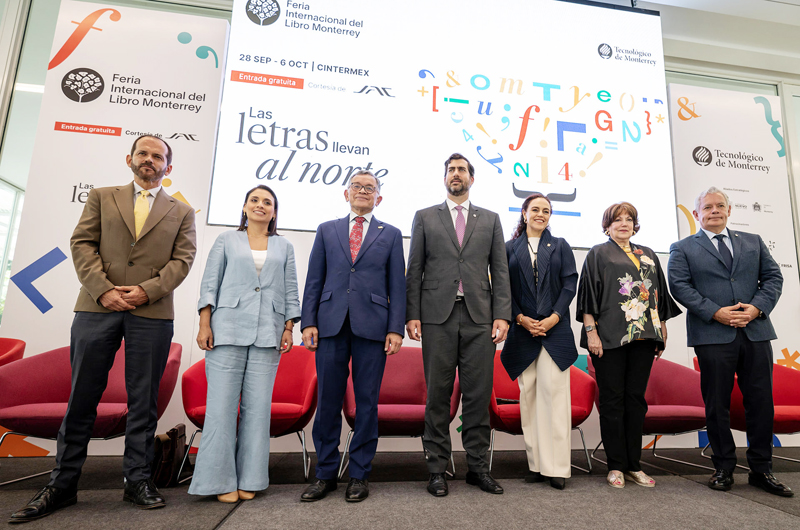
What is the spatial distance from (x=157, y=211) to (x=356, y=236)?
1.06 meters

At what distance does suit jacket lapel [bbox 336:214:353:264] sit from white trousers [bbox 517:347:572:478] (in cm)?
127

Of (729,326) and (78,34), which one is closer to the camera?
(729,326)

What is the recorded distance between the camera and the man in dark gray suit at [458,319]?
2539 mm

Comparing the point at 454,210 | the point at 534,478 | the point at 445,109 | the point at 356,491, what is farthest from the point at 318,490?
the point at 445,109

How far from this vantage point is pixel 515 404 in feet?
9.77

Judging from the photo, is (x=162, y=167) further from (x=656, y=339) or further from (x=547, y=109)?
(x=547, y=109)

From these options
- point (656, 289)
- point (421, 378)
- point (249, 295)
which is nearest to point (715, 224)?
point (656, 289)

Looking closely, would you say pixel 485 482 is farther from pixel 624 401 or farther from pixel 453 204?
pixel 453 204

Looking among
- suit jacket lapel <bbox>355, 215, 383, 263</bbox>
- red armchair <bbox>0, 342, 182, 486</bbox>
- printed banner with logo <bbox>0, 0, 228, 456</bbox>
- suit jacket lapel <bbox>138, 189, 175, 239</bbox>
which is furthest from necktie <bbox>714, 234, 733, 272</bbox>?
printed banner with logo <bbox>0, 0, 228, 456</bbox>

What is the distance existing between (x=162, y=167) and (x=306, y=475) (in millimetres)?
2009

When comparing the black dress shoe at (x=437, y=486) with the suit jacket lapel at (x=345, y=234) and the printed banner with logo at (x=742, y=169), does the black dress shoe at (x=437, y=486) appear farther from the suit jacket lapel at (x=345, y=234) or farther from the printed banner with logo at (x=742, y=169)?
the printed banner with logo at (x=742, y=169)

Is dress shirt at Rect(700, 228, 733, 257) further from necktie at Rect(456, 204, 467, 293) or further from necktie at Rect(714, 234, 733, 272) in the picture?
necktie at Rect(456, 204, 467, 293)

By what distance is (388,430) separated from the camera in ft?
9.27

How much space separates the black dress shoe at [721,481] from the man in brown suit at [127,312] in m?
2.98
